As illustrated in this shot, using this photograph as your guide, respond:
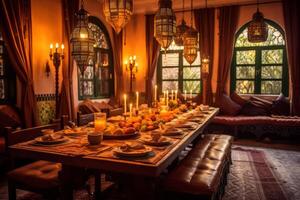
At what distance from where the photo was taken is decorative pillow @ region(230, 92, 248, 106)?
6922mm

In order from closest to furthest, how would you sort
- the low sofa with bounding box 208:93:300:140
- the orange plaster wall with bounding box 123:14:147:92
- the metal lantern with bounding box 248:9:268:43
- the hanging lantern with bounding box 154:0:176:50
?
the hanging lantern with bounding box 154:0:176:50 → the metal lantern with bounding box 248:9:268:43 → the low sofa with bounding box 208:93:300:140 → the orange plaster wall with bounding box 123:14:147:92

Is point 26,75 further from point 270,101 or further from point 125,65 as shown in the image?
point 270,101

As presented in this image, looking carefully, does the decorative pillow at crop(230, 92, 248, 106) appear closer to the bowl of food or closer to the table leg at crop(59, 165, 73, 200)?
the bowl of food

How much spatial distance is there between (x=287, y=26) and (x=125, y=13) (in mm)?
5331

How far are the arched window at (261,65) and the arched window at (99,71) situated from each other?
3.35 m

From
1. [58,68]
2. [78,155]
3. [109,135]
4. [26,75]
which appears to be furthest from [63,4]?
[78,155]

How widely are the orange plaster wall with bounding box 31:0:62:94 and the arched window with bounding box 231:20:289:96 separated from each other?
4.52 m

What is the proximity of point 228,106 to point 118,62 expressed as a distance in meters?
3.14

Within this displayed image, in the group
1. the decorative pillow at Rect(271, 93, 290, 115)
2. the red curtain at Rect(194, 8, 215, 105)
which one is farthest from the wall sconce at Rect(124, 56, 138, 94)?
the decorative pillow at Rect(271, 93, 290, 115)

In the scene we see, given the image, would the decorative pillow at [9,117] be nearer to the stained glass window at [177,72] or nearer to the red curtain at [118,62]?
the red curtain at [118,62]

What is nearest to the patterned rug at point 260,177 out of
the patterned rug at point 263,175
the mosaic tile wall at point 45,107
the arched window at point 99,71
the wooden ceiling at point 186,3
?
the patterned rug at point 263,175

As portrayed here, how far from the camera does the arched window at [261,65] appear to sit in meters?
6.91

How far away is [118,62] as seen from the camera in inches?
295

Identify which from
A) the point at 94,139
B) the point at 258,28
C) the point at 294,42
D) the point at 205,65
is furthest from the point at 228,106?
the point at 94,139
